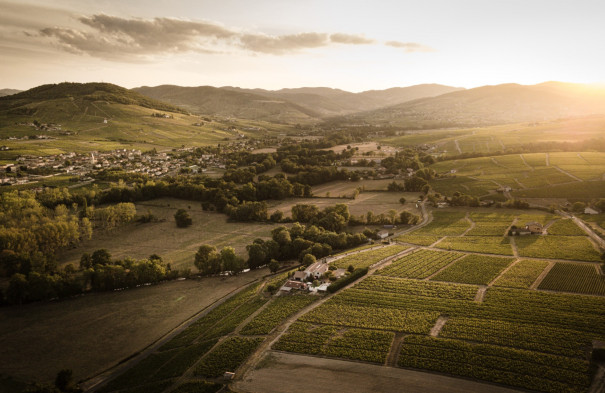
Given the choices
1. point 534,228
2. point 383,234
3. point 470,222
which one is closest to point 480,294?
point 383,234

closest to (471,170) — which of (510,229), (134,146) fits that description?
(510,229)

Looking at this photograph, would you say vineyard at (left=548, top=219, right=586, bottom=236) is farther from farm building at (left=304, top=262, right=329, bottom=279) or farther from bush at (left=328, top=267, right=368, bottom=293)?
farm building at (left=304, top=262, right=329, bottom=279)

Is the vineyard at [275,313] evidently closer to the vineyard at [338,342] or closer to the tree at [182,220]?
the vineyard at [338,342]

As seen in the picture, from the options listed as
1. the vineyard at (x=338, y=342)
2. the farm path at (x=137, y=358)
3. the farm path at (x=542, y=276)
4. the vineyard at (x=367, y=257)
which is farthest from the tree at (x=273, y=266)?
the farm path at (x=542, y=276)

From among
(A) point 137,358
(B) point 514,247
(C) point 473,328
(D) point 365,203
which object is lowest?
(A) point 137,358

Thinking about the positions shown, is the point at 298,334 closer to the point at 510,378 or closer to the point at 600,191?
the point at 510,378

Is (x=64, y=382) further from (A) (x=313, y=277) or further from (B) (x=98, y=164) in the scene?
(B) (x=98, y=164)

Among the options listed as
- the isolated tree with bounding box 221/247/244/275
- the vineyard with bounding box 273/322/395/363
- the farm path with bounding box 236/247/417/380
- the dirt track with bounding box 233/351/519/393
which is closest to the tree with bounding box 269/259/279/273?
the isolated tree with bounding box 221/247/244/275
